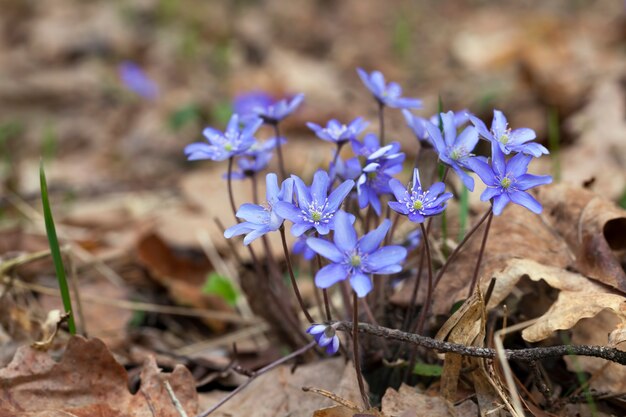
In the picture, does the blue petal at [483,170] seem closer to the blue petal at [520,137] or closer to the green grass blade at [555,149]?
the blue petal at [520,137]

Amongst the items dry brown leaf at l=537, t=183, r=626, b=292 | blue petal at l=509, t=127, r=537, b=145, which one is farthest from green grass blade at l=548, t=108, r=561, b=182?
blue petal at l=509, t=127, r=537, b=145

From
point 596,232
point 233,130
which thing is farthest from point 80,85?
point 596,232

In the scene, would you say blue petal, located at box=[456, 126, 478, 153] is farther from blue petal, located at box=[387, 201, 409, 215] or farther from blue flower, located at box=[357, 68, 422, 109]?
blue flower, located at box=[357, 68, 422, 109]

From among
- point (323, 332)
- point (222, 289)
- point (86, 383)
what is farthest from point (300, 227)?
point (222, 289)

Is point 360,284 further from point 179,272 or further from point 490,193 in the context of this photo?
point 179,272

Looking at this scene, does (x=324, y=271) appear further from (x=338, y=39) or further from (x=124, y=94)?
(x=338, y=39)
